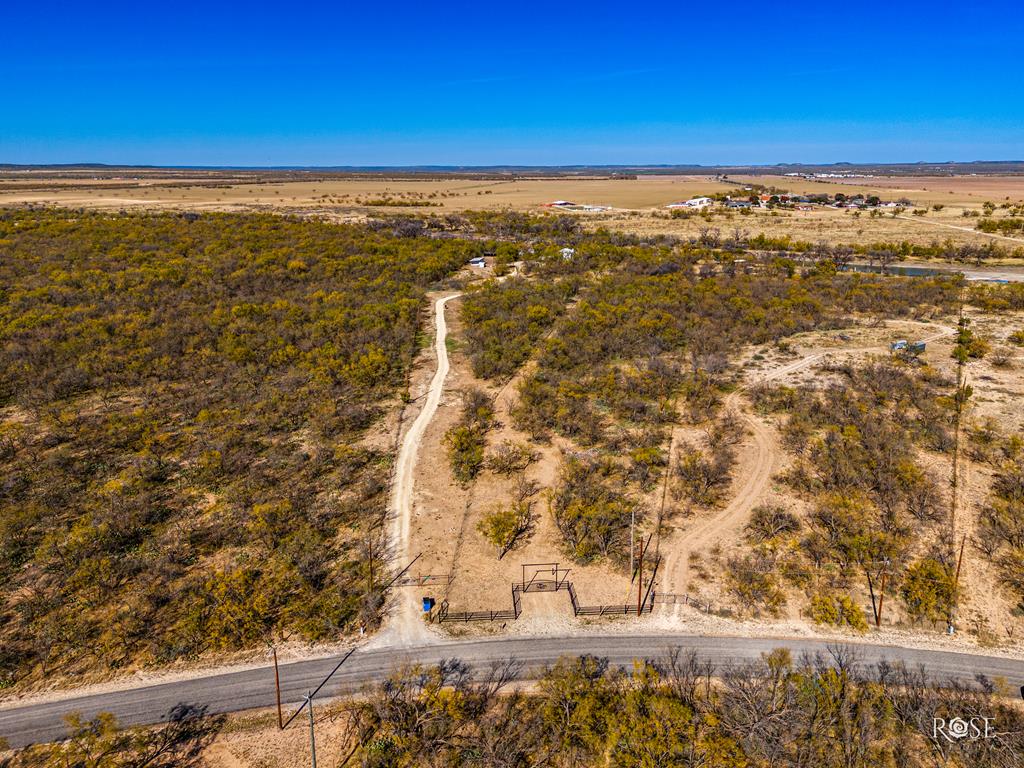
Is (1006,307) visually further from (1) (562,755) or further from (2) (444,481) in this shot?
(1) (562,755)

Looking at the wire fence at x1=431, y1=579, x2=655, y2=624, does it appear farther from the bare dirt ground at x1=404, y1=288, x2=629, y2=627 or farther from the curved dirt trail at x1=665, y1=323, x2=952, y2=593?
the curved dirt trail at x1=665, y1=323, x2=952, y2=593

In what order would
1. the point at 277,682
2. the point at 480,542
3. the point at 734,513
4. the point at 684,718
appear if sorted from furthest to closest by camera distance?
1. the point at 734,513
2. the point at 480,542
3. the point at 277,682
4. the point at 684,718

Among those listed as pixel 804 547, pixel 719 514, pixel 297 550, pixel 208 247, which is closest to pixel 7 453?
pixel 297 550

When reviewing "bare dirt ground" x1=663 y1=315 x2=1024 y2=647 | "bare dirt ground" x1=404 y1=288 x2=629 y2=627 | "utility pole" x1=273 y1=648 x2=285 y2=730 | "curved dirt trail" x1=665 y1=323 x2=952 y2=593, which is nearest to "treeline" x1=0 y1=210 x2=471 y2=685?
"utility pole" x1=273 y1=648 x2=285 y2=730

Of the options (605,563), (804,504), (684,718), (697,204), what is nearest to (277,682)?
(684,718)

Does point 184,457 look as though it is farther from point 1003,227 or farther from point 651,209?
point 651,209
